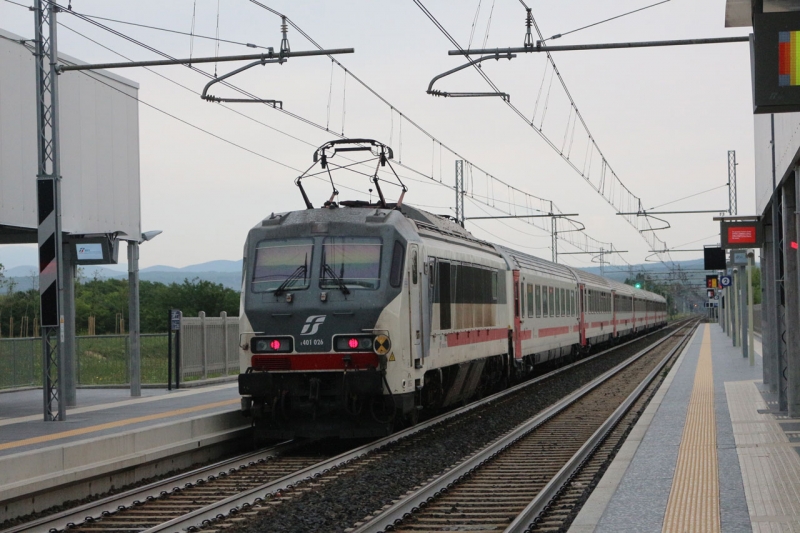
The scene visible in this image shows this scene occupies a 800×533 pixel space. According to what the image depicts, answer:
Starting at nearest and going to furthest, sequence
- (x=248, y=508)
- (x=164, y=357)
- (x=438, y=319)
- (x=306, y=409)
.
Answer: (x=248, y=508) → (x=306, y=409) → (x=438, y=319) → (x=164, y=357)

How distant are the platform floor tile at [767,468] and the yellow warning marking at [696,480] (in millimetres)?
291

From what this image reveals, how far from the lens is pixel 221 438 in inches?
559

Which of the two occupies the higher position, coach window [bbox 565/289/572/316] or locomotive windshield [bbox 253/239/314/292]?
locomotive windshield [bbox 253/239/314/292]

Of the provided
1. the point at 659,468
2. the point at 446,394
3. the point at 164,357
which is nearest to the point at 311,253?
the point at 446,394

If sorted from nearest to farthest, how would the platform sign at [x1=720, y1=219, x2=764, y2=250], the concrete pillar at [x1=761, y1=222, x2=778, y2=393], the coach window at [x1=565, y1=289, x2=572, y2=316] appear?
the concrete pillar at [x1=761, y1=222, x2=778, y2=393] → the platform sign at [x1=720, y1=219, x2=764, y2=250] → the coach window at [x1=565, y1=289, x2=572, y2=316]

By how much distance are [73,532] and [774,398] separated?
13081 mm

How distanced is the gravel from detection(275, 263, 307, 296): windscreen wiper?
103 inches

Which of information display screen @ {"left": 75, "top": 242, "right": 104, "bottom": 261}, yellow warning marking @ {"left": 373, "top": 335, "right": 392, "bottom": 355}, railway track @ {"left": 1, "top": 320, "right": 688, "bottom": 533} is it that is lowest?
railway track @ {"left": 1, "top": 320, "right": 688, "bottom": 533}

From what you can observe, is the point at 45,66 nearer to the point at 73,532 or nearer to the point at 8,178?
the point at 8,178

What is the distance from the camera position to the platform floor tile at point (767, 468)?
7.97 metres

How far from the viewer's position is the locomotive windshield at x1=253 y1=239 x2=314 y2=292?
14253 millimetres

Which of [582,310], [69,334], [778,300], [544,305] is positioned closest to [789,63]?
[778,300]

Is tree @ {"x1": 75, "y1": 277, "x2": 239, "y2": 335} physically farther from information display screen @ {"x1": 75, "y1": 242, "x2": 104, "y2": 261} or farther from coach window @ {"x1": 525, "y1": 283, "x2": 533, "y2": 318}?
information display screen @ {"x1": 75, "y1": 242, "x2": 104, "y2": 261}

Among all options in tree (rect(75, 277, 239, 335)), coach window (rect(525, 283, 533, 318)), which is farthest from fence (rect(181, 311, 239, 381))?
tree (rect(75, 277, 239, 335))
